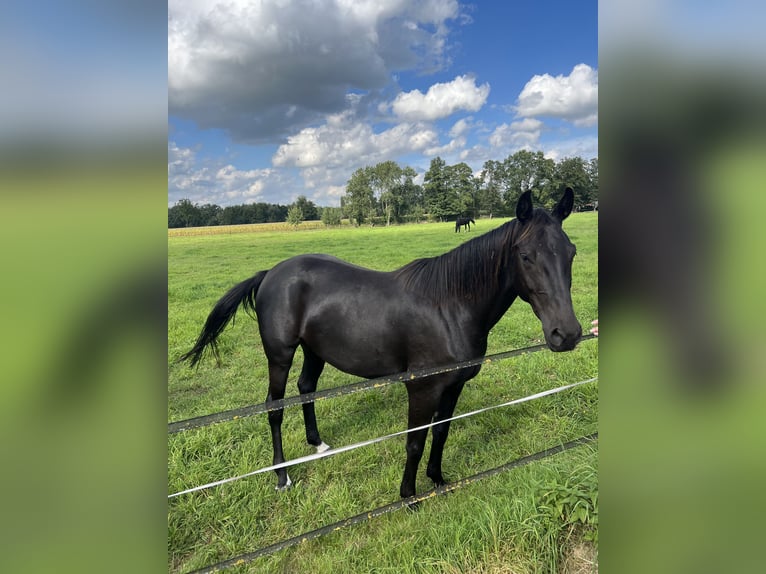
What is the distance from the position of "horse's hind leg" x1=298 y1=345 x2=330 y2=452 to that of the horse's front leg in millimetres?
1053

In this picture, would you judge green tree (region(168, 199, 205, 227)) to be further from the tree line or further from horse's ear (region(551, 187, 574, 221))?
horse's ear (region(551, 187, 574, 221))

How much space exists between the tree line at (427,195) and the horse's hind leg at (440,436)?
27087 mm

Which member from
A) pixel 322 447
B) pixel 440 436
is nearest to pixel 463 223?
pixel 322 447

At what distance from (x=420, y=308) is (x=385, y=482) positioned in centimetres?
132

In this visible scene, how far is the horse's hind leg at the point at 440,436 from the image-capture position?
9.64 feet

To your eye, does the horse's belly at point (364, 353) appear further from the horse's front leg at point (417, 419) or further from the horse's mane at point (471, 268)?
the horse's mane at point (471, 268)

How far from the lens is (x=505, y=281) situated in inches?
99.7

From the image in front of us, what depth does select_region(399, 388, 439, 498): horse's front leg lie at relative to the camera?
267 cm

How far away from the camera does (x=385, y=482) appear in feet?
9.91

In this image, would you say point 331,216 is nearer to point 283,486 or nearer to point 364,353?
point 364,353

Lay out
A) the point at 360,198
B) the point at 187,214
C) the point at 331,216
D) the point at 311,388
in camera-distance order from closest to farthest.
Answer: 1. the point at 311,388
2. the point at 187,214
3. the point at 331,216
4. the point at 360,198

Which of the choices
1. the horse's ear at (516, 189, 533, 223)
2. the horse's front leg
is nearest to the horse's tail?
the horse's front leg
